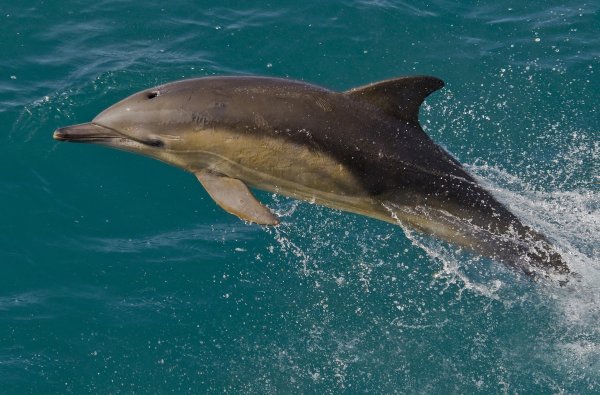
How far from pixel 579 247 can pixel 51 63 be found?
28.5 feet

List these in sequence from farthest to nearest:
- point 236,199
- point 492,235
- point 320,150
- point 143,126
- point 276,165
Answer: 1. point 492,235
2. point 143,126
3. point 276,165
4. point 320,150
5. point 236,199

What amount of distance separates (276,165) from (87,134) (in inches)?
79.1

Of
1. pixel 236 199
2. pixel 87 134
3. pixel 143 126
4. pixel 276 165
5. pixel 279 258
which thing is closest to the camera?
pixel 236 199

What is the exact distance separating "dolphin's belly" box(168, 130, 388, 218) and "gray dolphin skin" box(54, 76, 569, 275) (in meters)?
0.01

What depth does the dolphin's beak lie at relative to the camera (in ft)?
28.0

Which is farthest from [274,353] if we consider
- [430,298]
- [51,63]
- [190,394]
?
[51,63]

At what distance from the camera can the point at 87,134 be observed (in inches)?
336

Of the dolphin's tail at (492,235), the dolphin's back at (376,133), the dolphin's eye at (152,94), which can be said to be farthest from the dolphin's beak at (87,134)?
the dolphin's tail at (492,235)

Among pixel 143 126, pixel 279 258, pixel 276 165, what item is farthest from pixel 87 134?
pixel 279 258

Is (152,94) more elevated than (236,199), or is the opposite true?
(152,94)

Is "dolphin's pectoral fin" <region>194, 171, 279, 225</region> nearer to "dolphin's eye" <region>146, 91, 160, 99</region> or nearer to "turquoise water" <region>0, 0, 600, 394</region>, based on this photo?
"dolphin's eye" <region>146, 91, 160, 99</region>

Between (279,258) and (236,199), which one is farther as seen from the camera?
(279,258)

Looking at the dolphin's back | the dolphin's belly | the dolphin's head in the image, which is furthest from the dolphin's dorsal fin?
the dolphin's head

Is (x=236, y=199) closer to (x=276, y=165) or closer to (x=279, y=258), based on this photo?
(x=276, y=165)
